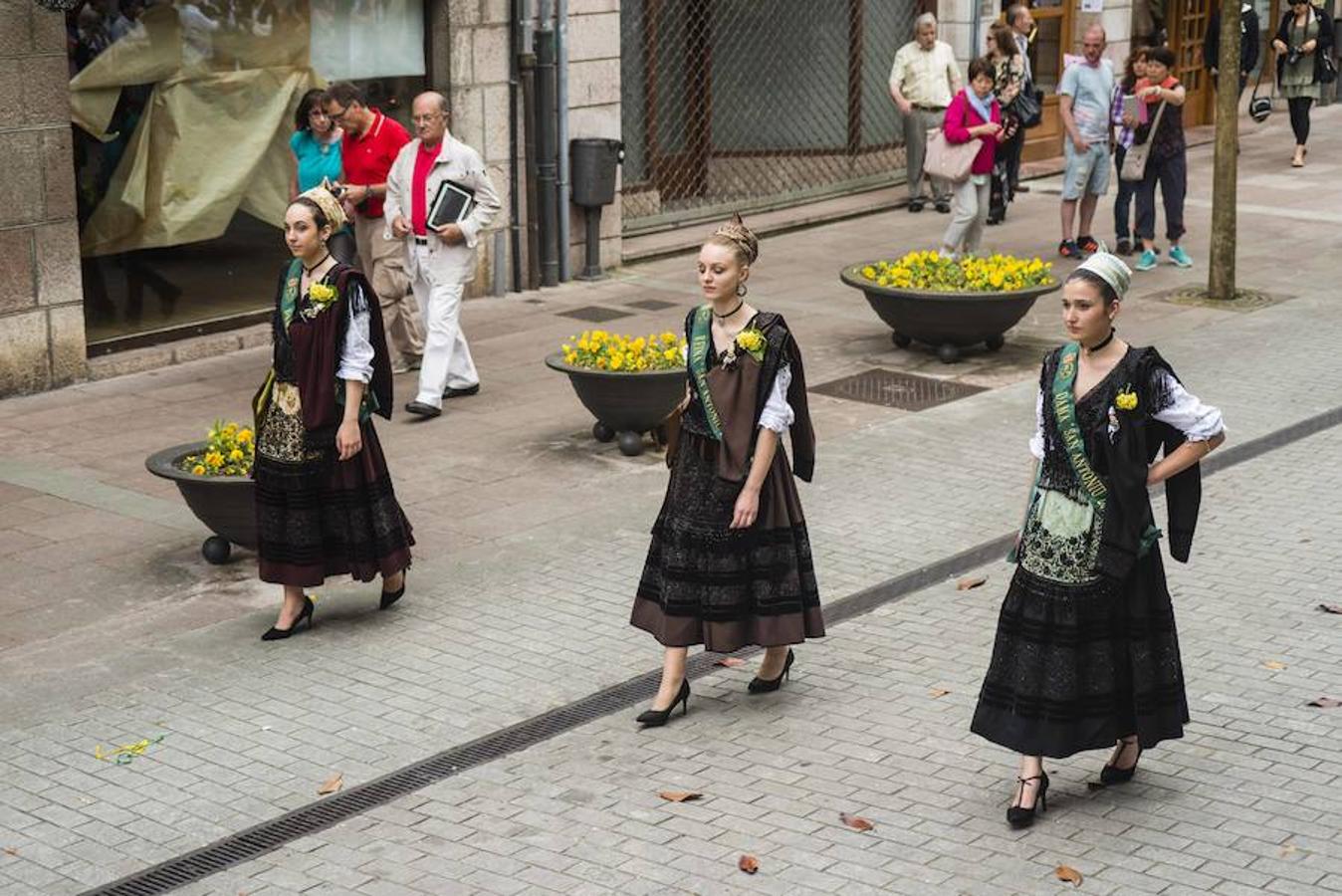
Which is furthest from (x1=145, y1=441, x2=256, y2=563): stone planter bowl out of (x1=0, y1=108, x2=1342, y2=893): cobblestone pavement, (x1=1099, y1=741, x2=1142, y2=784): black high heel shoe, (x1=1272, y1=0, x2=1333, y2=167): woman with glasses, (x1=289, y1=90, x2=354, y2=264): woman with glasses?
(x1=1272, y1=0, x2=1333, y2=167): woman with glasses

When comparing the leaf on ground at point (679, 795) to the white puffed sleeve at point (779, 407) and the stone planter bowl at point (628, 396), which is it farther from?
the stone planter bowl at point (628, 396)

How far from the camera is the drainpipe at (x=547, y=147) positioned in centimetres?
1592

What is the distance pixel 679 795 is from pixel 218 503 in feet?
10.2

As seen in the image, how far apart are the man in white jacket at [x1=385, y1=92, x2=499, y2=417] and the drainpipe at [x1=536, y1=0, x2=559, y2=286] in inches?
155

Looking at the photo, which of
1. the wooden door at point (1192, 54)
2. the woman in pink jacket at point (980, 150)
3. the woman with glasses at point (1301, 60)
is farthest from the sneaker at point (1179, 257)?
the wooden door at point (1192, 54)

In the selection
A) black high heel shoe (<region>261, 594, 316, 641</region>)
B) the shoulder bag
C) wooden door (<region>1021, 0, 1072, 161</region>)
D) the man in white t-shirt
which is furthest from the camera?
wooden door (<region>1021, 0, 1072, 161</region>)

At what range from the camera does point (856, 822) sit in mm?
6680

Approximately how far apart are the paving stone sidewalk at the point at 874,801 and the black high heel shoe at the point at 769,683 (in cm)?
4

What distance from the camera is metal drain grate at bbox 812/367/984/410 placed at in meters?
12.6

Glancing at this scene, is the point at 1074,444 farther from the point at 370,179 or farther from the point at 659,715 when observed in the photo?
the point at 370,179

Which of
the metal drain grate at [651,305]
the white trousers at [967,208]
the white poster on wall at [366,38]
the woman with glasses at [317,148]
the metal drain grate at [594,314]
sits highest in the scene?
the white poster on wall at [366,38]

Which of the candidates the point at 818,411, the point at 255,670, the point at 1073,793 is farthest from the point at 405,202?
the point at 1073,793

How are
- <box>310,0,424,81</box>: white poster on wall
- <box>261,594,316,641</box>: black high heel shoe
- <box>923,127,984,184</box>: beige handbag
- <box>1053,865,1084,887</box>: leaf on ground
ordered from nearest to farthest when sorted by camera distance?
1. <box>1053,865,1084,887</box>: leaf on ground
2. <box>261,594,316,641</box>: black high heel shoe
3. <box>310,0,424,81</box>: white poster on wall
4. <box>923,127,984,184</box>: beige handbag

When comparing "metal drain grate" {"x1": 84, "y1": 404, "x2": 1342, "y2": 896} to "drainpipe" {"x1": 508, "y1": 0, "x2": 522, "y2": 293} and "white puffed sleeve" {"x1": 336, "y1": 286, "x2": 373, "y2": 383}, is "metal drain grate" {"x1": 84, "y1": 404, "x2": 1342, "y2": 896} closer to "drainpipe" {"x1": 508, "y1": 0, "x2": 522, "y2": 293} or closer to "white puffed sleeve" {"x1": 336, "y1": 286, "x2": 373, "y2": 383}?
"white puffed sleeve" {"x1": 336, "y1": 286, "x2": 373, "y2": 383}
